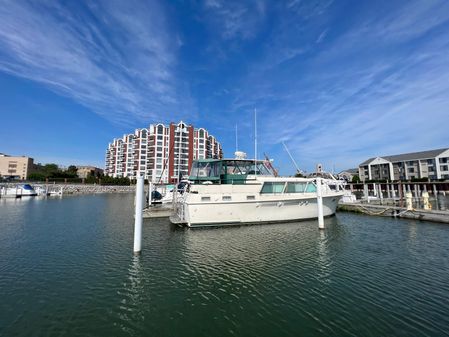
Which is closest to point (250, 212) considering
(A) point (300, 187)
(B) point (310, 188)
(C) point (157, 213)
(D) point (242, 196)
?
(D) point (242, 196)

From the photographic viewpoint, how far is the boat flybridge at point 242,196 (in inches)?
745

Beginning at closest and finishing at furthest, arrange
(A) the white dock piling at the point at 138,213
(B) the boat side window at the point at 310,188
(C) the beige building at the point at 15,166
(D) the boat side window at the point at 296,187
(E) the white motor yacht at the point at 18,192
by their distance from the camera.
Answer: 1. (A) the white dock piling at the point at 138,213
2. (D) the boat side window at the point at 296,187
3. (B) the boat side window at the point at 310,188
4. (E) the white motor yacht at the point at 18,192
5. (C) the beige building at the point at 15,166

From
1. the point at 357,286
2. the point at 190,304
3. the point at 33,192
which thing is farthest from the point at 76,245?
the point at 33,192

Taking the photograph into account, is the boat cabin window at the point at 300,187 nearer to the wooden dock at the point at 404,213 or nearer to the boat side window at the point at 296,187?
the boat side window at the point at 296,187

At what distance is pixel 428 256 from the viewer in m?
11.5

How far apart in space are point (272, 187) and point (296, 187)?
2.61 meters

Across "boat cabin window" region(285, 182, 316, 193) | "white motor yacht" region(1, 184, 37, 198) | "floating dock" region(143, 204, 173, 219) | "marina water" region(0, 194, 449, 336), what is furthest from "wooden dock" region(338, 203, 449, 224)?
"white motor yacht" region(1, 184, 37, 198)

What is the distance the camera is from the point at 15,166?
122 metres

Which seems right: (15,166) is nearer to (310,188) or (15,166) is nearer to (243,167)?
(243,167)

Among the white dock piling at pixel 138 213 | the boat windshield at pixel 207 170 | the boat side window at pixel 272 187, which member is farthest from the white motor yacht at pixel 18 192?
the boat side window at pixel 272 187

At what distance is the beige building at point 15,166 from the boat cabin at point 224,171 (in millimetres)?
144059

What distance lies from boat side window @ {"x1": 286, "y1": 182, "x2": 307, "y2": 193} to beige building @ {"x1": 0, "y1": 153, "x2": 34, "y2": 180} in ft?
493

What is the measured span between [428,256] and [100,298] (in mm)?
15248

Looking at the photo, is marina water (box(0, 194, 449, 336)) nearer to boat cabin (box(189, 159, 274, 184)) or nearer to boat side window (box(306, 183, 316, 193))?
boat cabin (box(189, 159, 274, 184))
